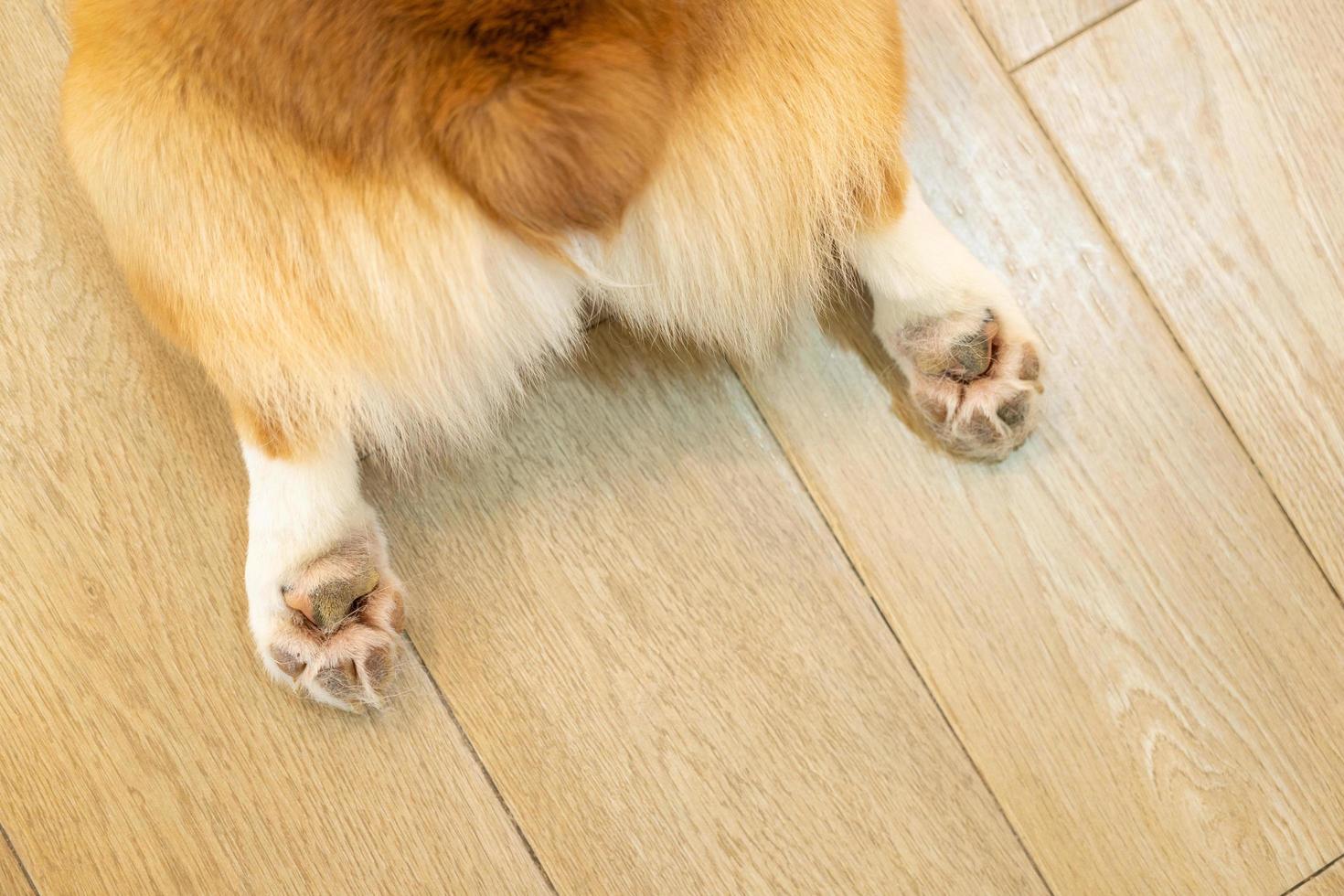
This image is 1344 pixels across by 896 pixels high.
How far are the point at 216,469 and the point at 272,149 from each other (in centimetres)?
41

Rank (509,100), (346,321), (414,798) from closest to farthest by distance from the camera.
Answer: (509,100) < (346,321) < (414,798)

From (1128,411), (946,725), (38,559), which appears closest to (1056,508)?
(1128,411)

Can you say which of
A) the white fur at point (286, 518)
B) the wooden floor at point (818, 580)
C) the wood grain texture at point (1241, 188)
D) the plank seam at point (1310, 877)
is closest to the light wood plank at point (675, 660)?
the wooden floor at point (818, 580)

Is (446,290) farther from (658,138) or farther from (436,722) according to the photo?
(436,722)

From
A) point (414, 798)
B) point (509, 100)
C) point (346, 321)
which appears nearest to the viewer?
point (509, 100)

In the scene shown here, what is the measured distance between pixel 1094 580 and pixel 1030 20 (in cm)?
60

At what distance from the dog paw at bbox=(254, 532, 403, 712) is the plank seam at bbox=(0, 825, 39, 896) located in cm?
33

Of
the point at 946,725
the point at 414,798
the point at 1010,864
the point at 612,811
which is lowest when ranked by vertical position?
the point at 1010,864

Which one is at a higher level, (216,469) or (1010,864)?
(216,469)

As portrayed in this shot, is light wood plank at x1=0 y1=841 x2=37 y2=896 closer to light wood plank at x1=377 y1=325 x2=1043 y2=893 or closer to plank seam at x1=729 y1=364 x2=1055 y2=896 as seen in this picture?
light wood plank at x1=377 y1=325 x2=1043 y2=893

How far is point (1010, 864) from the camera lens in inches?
42.0

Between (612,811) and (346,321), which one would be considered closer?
(346,321)

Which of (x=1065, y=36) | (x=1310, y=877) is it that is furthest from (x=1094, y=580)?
(x=1065, y=36)

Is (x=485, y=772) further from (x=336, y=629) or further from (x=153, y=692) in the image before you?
(x=153, y=692)
